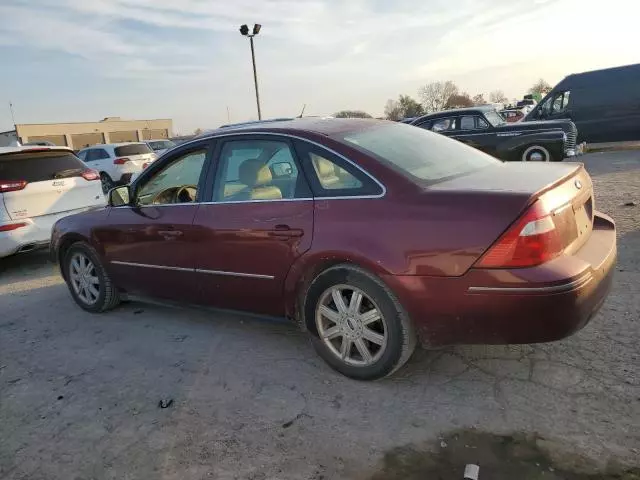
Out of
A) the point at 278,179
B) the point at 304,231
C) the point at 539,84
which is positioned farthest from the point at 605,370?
the point at 539,84

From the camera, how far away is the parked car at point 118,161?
→ 16.8 m

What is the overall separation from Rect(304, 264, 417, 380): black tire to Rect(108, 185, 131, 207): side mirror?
2.24m

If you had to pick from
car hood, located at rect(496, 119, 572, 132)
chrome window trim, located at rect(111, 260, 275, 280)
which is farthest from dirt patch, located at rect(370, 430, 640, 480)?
car hood, located at rect(496, 119, 572, 132)

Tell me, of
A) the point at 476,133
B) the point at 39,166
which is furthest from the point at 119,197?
the point at 476,133

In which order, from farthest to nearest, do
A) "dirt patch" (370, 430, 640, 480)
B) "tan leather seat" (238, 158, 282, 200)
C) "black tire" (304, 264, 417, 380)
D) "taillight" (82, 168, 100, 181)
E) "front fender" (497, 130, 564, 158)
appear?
"front fender" (497, 130, 564, 158), "taillight" (82, 168, 100, 181), "tan leather seat" (238, 158, 282, 200), "black tire" (304, 264, 417, 380), "dirt patch" (370, 430, 640, 480)

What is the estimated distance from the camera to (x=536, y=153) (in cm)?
1134

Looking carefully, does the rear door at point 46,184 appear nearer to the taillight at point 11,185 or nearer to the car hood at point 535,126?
the taillight at point 11,185

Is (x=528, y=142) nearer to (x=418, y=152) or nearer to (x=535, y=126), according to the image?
(x=535, y=126)

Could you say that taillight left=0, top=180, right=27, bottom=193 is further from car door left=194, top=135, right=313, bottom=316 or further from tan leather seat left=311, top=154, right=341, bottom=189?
tan leather seat left=311, top=154, right=341, bottom=189

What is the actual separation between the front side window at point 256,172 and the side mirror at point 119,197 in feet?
4.11

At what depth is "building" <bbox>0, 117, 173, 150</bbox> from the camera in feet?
237

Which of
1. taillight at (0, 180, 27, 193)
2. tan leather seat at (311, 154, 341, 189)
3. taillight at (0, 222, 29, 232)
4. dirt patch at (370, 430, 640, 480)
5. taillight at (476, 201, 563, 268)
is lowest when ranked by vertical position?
dirt patch at (370, 430, 640, 480)

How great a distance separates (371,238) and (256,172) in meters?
1.13

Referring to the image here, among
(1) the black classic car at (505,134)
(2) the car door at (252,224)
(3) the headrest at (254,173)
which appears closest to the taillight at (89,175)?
(2) the car door at (252,224)
